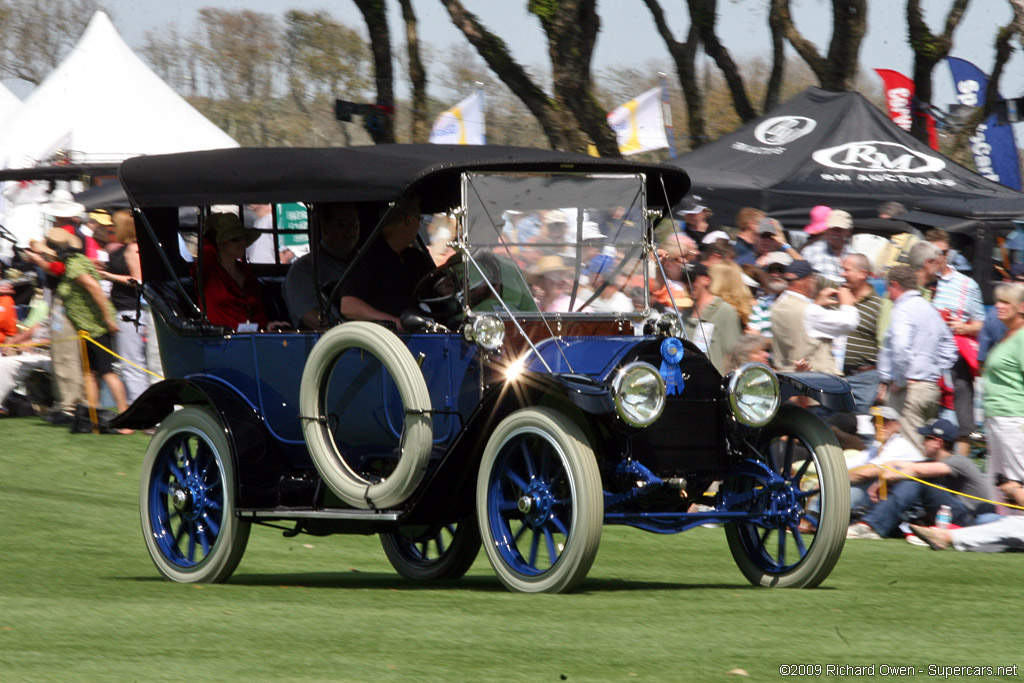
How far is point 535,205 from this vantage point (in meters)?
6.68

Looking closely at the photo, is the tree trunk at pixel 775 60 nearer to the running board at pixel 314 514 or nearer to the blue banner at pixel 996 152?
the blue banner at pixel 996 152

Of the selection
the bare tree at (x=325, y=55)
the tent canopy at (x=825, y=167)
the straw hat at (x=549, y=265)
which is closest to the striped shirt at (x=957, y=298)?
the tent canopy at (x=825, y=167)

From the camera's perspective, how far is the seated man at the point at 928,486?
9.18 metres

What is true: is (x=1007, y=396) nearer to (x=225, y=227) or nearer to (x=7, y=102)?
(x=225, y=227)

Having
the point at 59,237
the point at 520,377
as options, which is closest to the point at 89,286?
the point at 59,237

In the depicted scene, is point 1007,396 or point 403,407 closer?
point 403,407

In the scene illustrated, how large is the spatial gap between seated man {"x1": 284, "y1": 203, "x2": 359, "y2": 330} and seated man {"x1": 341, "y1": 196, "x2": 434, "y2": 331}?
129 mm

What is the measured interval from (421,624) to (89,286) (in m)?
8.02

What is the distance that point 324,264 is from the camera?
681cm

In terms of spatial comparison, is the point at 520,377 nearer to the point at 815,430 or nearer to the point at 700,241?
the point at 815,430

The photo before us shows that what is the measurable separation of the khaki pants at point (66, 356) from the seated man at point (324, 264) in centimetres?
622

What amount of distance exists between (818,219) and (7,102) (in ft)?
58.5

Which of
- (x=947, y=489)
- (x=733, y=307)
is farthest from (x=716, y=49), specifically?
(x=947, y=489)

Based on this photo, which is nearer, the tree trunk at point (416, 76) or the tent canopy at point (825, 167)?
the tent canopy at point (825, 167)
